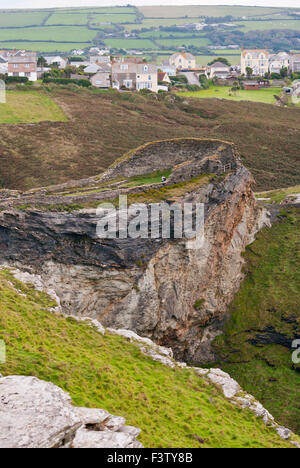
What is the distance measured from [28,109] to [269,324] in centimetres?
5202

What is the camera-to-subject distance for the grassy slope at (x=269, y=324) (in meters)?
26.1

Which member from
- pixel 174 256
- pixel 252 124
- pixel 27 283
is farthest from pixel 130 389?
pixel 252 124

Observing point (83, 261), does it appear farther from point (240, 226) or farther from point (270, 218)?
point (270, 218)

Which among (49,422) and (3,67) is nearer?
(49,422)

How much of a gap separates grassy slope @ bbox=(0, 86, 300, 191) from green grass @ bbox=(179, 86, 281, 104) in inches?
343

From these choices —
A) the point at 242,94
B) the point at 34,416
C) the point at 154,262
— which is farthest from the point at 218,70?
the point at 34,416

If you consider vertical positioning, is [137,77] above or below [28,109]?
above

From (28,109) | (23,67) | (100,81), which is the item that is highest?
(23,67)

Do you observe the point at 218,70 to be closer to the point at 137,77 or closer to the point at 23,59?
the point at 137,77

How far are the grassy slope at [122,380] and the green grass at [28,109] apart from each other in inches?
2044

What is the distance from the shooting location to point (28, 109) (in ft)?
240

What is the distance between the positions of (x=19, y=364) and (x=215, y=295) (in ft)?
53.1

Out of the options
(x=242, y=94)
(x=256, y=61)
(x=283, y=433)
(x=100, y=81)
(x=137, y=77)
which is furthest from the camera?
(x=256, y=61)

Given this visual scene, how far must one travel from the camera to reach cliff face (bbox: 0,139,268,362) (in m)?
24.3
